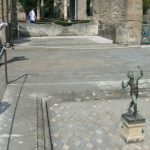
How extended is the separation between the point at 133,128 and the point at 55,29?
64.4 ft

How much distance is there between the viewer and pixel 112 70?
1254 centimetres

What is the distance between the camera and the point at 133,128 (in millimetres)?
6547

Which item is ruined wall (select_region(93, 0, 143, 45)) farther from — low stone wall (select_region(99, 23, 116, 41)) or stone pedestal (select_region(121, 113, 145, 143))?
stone pedestal (select_region(121, 113, 145, 143))

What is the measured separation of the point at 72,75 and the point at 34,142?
557cm

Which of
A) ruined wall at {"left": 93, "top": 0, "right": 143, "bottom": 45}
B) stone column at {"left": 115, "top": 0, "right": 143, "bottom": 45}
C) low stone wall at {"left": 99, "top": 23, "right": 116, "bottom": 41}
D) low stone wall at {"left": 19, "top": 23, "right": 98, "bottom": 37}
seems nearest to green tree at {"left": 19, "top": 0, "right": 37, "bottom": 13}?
low stone wall at {"left": 19, "top": 23, "right": 98, "bottom": 37}

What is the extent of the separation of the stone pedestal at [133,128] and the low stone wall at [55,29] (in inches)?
760

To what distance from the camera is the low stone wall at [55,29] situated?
83.3ft

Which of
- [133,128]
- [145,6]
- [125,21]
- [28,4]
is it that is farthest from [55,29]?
[133,128]

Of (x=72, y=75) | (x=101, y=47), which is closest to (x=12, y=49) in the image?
(x=101, y=47)

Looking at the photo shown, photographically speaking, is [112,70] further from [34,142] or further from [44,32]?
[44,32]

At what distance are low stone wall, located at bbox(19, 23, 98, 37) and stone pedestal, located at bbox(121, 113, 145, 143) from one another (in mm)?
19307

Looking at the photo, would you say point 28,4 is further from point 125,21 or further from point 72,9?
point 125,21

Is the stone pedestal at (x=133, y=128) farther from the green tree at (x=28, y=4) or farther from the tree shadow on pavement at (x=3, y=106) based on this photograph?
the green tree at (x=28, y=4)

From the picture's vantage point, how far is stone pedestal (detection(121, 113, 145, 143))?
649cm
